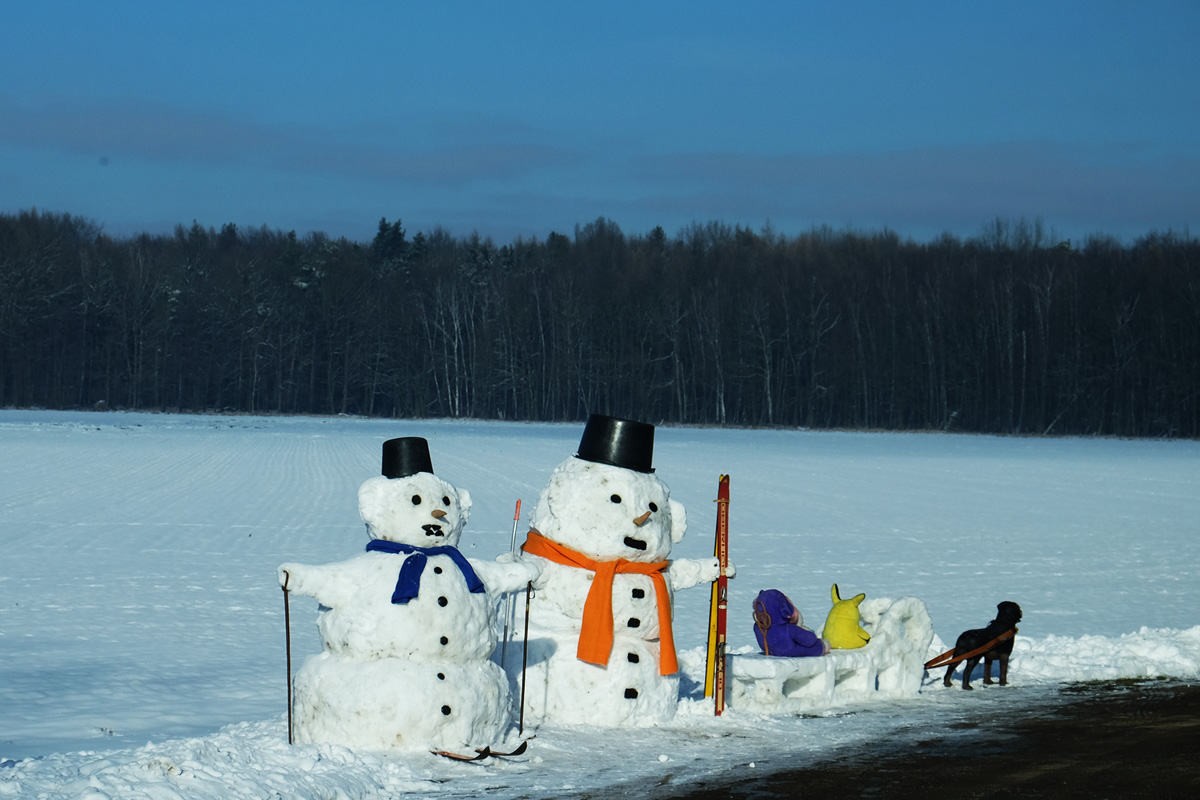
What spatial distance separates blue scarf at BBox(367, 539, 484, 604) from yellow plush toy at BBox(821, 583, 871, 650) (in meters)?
2.60

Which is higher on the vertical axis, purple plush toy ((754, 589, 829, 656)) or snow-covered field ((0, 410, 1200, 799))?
purple plush toy ((754, 589, 829, 656))

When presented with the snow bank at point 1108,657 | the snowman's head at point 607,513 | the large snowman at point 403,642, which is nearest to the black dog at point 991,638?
the snow bank at point 1108,657

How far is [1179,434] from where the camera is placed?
7219cm

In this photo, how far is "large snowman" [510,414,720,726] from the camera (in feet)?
22.0

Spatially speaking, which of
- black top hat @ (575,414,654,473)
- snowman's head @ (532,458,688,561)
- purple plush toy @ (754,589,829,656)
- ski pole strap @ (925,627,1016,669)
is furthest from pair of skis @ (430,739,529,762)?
ski pole strap @ (925,627,1016,669)

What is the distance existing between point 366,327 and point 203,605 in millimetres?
72862

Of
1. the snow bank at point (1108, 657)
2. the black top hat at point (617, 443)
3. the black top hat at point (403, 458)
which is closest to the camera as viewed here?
the black top hat at point (403, 458)

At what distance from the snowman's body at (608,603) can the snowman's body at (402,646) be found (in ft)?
1.85

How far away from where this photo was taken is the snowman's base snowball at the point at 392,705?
19.4 ft

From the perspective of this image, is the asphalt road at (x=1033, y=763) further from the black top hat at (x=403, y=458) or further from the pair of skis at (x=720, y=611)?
the black top hat at (x=403, y=458)

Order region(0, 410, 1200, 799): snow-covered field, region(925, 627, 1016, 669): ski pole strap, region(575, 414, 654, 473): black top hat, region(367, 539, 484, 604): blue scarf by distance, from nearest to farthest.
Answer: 1. region(0, 410, 1200, 799): snow-covered field
2. region(367, 539, 484, 604): blue scarf
3. region(575, 414, 654, 473): black top hat
4. region(925, 627, 1016, 669): ski pole strap

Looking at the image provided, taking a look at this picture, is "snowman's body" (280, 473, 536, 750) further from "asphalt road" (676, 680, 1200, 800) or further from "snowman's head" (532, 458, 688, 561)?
"asphalt road" (676, 680, 1200, 800)

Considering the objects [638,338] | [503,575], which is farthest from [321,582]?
[638,338]

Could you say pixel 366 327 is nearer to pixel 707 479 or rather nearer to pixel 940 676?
pixel 707 479
